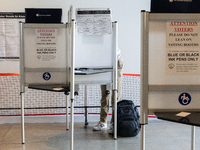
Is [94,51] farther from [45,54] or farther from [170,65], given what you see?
[170,65]

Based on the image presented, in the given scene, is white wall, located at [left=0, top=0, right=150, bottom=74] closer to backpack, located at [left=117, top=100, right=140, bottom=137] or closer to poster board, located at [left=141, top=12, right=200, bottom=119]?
backpack, located at [left=117, top=100, right=140, bottom=137]

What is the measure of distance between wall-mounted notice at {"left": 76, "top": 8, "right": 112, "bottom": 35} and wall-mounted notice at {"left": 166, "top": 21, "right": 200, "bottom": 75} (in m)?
1.76

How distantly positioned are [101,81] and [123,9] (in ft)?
5.25

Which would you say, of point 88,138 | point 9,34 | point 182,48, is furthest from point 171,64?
point 9,34

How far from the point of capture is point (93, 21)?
317cm

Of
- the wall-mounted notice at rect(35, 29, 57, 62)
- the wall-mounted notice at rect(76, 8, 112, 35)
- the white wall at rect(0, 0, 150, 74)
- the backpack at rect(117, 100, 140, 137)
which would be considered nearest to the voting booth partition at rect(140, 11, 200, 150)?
the wall-mounted notice at rect(76, 8, 112, 35)

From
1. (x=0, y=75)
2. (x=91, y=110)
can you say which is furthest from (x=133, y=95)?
(x=0, y=75)

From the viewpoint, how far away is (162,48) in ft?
4.97

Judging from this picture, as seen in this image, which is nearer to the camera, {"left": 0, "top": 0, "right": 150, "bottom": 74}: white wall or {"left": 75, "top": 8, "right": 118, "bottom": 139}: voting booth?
{"left": 75, "top": 8, "right": 118, "bottom": 139}: voting booth

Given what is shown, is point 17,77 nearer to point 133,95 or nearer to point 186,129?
point 133,95

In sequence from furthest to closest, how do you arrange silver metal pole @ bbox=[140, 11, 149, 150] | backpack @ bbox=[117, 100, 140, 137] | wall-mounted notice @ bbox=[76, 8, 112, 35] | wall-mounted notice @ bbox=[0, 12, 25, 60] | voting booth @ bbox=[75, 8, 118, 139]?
wall-mounted notice @ bbox=[0, 12, 25, 60] → backpack @ bbox=[117, 100, 140, 137] → voting booth @ bbox=[75, 8, 118, 139] → wall-mounted notice @ bbox=[76, 8, 112, 35] → silver metal pole @ bbox=[140, 11, 149, 150]

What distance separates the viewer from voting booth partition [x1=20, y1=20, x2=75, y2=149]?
315 centimetres

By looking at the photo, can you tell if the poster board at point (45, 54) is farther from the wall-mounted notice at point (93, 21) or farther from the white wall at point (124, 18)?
the white wall at point (124, 18)

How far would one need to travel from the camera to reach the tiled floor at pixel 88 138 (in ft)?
10.6
